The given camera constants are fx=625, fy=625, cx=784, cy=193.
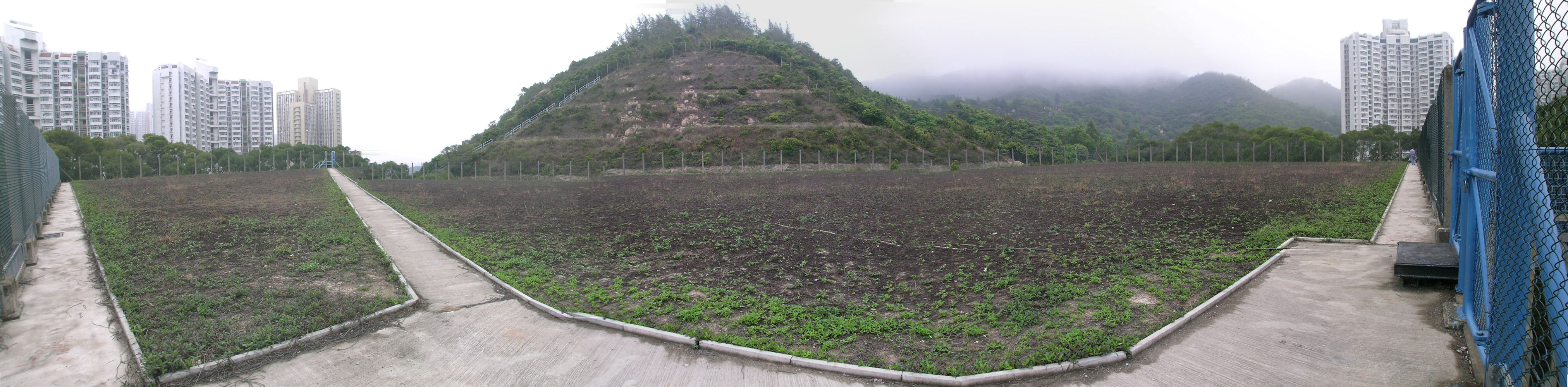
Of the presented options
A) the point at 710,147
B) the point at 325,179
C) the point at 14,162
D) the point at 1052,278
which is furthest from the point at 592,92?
the point at 1052,278

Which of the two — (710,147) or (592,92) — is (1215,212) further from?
(592,92)

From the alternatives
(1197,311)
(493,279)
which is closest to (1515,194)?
(1197,311)

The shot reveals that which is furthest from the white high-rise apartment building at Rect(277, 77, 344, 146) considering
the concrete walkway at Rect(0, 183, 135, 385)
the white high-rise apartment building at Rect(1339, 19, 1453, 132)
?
the white high-rise apartment building at Rect(1339, 19, 1453, 132)

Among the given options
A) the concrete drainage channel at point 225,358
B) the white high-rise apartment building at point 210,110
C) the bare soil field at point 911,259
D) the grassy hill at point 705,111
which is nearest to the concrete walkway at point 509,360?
the concrete drainage channel at point 225,358

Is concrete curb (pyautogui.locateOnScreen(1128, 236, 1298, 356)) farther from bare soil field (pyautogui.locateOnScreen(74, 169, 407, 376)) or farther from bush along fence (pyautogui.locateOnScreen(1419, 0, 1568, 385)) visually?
bare soil field (pyautogui.locateOnScreen(74, 169, 407, 376))

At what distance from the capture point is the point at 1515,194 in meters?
2.78

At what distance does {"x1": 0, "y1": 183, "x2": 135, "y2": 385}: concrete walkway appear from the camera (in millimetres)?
4031

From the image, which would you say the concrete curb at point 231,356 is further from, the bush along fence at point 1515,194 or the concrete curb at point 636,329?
the bush along fence at point 1515,194

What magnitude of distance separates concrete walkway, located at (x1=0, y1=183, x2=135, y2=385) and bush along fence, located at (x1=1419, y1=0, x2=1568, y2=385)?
24.5 feet

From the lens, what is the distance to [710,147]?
48.5 metres

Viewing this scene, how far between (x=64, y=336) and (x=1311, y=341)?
9005mm

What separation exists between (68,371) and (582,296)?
3.43 m

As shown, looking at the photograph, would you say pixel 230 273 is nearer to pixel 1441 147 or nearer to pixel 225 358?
pixel 225 358

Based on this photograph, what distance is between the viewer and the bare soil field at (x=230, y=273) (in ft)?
15.7
